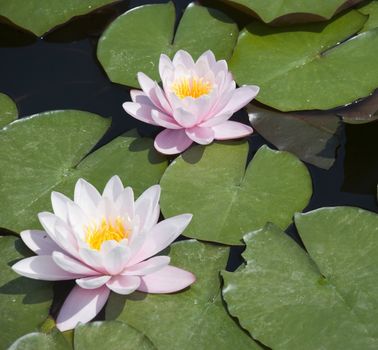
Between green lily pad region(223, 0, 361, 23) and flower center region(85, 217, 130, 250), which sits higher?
green lily pad region(223, 0, 361, 23)

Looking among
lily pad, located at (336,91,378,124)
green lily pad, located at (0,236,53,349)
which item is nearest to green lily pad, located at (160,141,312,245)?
lily pad, located at (336,91,378,124)

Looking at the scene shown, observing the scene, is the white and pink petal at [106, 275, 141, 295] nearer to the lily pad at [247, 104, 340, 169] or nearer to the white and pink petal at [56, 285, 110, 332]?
the white and pink petal at [56, 285, 110, 332]

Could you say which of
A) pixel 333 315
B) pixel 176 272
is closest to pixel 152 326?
pixel 176 272

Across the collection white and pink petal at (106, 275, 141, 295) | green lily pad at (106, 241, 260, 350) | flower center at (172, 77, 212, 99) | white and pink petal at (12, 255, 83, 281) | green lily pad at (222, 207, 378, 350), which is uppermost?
flower center at (172, 77, 212, 99)

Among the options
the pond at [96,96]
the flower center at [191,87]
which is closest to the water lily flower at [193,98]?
the flower center at [191,87]

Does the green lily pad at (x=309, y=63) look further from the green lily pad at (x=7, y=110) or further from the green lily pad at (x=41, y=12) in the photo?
the green lily pad at (x=7, y=110)

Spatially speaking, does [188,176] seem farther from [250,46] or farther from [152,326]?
[250,46]

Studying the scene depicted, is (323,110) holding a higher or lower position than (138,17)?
lower
